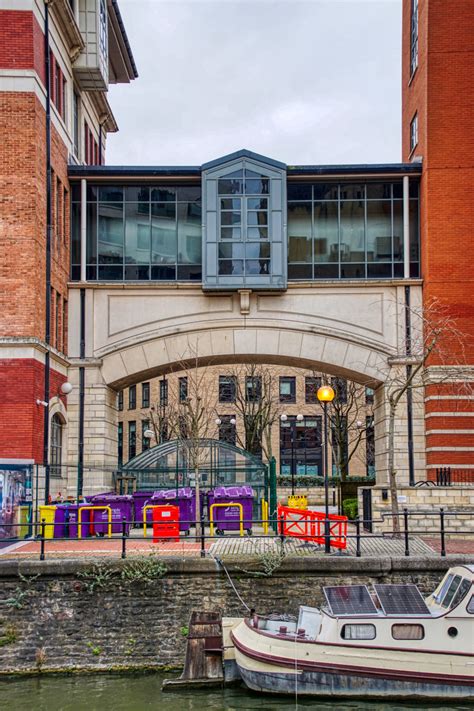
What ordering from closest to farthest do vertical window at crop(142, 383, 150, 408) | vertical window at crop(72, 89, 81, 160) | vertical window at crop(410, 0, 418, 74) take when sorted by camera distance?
vertical window at crop(72, 89, 81, 160) < vertical window at crop(410, 0, 418, 74) < vertical window at crop(142, 383, 150, 408)

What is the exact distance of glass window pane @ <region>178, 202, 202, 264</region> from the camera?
1169 inches

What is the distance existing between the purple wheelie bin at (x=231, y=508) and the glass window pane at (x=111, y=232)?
860 cm

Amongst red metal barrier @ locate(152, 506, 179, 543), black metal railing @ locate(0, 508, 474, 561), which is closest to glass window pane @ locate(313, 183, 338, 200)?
black metal railing @ locate(0, 508, 474, 561)

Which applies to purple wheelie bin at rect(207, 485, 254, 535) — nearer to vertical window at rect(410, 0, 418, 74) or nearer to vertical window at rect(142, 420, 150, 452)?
vertical window at rect(410, 0, 418, 74)

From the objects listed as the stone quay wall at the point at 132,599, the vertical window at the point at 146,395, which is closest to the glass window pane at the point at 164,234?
the stone quay wall at the point at 132,599

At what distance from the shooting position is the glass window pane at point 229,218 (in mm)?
29219

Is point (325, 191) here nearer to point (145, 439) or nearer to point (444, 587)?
point (444, 587)

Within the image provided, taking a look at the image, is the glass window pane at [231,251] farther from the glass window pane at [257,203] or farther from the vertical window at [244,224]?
the glass window pane at [257,203]

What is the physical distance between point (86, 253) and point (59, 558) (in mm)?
13457

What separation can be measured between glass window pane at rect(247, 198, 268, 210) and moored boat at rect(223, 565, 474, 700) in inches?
642

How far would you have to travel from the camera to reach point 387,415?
29094mm

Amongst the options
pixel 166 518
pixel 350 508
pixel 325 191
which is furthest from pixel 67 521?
pixel 325 191

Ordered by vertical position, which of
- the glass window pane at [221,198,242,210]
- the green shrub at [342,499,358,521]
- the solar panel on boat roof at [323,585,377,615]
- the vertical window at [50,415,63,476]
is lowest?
the solar panel on boat roof at [323,585,377,615]

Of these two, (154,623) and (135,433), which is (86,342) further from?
(135,433)
